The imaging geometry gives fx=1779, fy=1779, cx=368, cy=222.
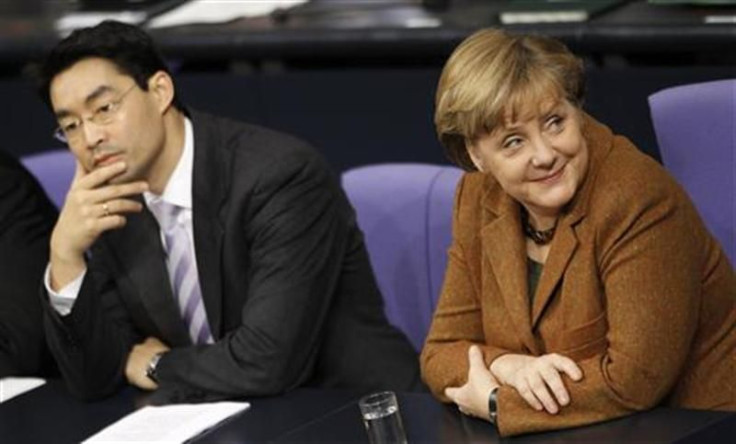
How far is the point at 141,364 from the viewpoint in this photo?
12.2ft

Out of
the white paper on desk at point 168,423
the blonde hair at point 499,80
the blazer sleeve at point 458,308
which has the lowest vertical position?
the white paper on desk at point 168,423

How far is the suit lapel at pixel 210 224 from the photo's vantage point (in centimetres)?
374

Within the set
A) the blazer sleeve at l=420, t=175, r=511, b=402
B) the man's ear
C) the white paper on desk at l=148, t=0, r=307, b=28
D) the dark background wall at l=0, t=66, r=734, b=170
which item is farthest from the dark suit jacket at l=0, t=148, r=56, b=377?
the white paper on desk at l=148, t=0, r=307, b=28

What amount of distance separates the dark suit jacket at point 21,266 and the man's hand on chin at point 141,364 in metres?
0.31

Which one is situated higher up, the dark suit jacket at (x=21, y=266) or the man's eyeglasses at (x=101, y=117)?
the man's eyeglasses at (x=101, y=117)

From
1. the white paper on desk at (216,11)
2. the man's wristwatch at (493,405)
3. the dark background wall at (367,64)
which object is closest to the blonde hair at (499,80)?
the man's wristwatch at (493,405)

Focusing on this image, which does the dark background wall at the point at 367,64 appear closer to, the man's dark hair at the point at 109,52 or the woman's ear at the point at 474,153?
the man's dark hair at the point at 109,52

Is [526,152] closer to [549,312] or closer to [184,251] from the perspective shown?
[549,312]

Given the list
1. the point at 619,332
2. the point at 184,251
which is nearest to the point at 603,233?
the point at 619,332

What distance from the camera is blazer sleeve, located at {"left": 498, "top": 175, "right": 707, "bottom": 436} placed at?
2.90m

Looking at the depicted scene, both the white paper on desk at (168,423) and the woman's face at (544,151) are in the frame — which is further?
the white paper on desk at (168,423)

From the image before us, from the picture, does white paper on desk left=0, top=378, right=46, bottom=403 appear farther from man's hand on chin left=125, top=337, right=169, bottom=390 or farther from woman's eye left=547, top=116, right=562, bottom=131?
woman's eye left=547, top=116, right=562, bottom=131

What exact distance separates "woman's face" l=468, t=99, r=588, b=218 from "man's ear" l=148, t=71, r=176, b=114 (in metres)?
1.05

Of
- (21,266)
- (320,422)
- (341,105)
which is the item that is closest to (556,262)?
(320,422)
